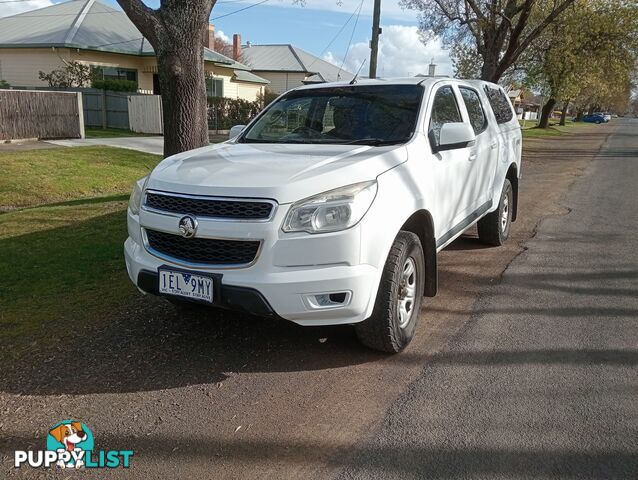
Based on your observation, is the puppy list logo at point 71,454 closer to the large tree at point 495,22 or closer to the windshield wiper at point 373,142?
the windshield wiper at point 373,142

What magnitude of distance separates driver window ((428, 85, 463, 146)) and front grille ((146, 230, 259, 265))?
76.4 inches

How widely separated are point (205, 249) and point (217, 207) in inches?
11.1

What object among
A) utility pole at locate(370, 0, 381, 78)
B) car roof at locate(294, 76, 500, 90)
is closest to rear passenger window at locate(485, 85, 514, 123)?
car roof at locate(294, 76, 500, 90)

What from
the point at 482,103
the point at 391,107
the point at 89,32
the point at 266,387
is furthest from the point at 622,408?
the point at 89,32

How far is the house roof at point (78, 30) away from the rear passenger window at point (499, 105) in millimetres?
21104

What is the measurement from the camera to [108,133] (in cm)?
2036

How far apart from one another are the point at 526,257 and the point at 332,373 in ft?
11.9

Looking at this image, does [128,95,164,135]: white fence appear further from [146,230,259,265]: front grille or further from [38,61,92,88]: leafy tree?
[146,230,259,265]: front grille

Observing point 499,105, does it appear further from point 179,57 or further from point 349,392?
point 349,392

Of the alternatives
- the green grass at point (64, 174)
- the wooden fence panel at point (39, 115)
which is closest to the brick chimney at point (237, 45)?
the wooden fence panel at point (39, 115)

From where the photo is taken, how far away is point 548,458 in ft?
9.00

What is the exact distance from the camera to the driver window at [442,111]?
4.50 m

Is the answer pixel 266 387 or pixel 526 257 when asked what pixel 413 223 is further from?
pixel 526 257

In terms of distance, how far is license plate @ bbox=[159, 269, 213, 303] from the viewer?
11.0 feet
